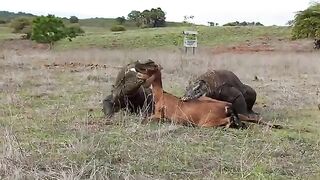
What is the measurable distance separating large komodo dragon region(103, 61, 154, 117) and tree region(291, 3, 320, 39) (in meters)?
29.9

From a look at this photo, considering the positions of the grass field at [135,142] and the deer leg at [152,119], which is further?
the deer leg at [152,119]

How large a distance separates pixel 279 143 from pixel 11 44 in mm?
38583

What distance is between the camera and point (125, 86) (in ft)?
25.3

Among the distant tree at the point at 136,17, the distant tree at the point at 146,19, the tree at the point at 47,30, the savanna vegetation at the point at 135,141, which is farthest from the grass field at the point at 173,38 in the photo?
the savanna vegetation at the point at 135,141

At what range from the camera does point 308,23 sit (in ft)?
121

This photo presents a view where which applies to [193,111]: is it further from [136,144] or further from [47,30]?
[47,30]

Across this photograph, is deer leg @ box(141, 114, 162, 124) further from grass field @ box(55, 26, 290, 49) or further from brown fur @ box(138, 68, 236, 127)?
grass field @ box(55, 26, 290, 49)

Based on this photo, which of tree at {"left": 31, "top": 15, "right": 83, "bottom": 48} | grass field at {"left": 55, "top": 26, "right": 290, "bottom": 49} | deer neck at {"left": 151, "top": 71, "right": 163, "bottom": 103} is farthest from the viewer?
grass field at {"left": 55, "top": 26, "right": 290, "bottom": 49}

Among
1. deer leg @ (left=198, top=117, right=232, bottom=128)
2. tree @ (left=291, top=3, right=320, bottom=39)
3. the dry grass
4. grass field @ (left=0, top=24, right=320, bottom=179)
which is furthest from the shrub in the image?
deer leg @ (left=198, top=117, right=232, bottom=128)

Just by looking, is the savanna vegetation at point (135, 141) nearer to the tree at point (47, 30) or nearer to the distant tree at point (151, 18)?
the tree at point (47, 30)

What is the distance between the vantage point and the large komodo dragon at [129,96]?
7523 mm

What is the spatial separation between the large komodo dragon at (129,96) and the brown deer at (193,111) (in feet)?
1.52

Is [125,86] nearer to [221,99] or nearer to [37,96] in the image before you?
[221,99]

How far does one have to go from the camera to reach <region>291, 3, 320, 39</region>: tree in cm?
3647
